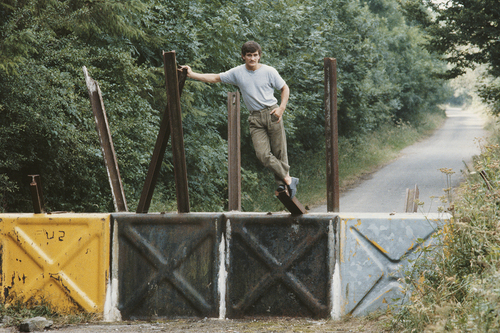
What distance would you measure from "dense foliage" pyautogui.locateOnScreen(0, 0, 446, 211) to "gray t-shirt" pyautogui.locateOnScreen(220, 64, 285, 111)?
142 inches

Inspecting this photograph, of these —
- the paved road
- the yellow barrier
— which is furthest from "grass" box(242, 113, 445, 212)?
the yellow barrier

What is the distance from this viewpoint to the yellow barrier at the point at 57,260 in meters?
4.68

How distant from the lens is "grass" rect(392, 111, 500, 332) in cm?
318

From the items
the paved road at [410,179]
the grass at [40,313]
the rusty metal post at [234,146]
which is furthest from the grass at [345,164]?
the grass at [40,313]

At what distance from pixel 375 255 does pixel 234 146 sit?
1.91 metres

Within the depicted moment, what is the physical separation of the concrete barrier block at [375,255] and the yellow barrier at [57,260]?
2.27 metres

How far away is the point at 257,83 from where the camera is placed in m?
4.53

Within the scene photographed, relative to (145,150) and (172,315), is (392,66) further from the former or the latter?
(172,315)

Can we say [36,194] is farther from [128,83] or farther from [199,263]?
[128,83]

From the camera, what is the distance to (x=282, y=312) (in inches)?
181

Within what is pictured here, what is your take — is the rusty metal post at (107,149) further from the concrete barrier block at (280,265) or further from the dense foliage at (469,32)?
the dense foliage at (469,32)

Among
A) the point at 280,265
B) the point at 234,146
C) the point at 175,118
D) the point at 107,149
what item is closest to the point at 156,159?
the point at 175,118

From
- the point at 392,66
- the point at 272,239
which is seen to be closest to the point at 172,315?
the point at 272,239

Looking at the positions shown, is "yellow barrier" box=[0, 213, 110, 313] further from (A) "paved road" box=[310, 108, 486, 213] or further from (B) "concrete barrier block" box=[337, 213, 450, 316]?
(A) "paved road" box=[310, 108, 486, 213]
